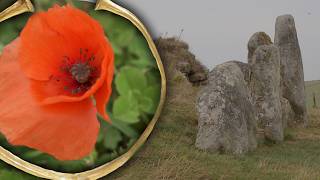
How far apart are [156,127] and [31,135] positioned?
0.54m

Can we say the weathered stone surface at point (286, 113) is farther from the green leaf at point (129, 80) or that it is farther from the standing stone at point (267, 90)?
the green leaf at point (129, 80)

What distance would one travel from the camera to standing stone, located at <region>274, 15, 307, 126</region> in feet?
63.9

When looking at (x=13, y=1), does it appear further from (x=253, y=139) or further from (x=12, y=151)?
(x=253, y=139)

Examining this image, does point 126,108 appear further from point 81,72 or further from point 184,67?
point 184,67

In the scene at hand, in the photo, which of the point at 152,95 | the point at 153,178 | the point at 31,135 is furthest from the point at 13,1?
the point at 153,178

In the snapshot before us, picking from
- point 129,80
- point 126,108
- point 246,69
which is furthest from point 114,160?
point 246,69

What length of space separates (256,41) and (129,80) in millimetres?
17195

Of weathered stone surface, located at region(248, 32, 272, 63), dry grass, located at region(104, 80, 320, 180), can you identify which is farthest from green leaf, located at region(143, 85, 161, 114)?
weathered stone surface, located at region(248, 32, 272, 63)

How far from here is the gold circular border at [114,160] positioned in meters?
1.83

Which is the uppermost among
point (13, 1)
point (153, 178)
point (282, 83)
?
point (282, 83)

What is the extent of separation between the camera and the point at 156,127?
209 cm

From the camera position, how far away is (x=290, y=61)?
1977 centimetres

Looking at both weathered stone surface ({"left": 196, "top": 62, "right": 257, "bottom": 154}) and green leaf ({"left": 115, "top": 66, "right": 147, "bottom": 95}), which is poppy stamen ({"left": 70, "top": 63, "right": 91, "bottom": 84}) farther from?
weathered stone surface ({"left": 196, "top": 62, "right": 257, "bottom": 154})

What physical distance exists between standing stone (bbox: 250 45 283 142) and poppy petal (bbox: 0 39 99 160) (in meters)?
13.4
